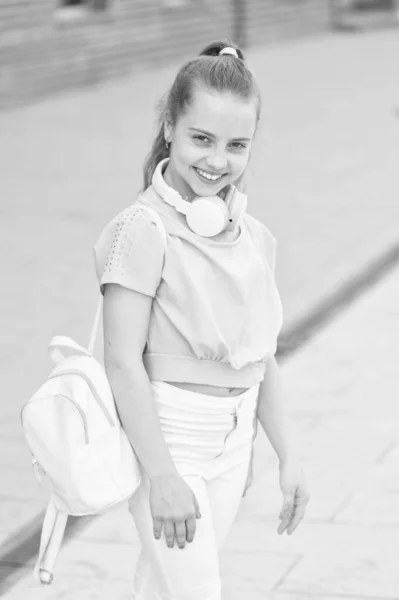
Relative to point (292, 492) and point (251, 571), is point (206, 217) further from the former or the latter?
point (251, 571)

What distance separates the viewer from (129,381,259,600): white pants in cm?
267

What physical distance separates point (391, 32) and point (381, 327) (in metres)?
20.4

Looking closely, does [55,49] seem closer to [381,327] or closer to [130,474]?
[381,327]

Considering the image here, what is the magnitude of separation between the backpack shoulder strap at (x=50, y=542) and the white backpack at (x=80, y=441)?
6cm

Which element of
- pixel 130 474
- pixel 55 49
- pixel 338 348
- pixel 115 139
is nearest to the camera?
pixel 130 474

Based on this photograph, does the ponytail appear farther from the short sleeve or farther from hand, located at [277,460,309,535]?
hand, located at [277,460,309,535]

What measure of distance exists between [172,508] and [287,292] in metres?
4.85

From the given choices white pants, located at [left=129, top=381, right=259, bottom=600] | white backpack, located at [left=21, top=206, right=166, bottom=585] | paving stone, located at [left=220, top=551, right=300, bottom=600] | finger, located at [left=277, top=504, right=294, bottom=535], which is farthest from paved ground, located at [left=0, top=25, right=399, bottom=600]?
white backpack, located at [left=21, top=206, right=166, bottom=585]

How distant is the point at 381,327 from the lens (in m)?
6.74

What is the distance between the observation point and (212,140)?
2654mm

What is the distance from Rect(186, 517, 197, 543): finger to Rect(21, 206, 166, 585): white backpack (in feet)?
0.42

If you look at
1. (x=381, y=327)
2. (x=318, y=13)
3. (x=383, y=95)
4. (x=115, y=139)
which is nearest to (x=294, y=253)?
(x=381, y=327)

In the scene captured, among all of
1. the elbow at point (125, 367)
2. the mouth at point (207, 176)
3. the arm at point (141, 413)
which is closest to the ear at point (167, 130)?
the mouth at point (207, 176)

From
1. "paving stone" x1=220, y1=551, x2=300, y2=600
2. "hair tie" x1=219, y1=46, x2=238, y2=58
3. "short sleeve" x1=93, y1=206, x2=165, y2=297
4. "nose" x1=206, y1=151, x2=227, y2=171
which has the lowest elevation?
"paving stone" x1=220, y1=551, x2=300, y2=600
